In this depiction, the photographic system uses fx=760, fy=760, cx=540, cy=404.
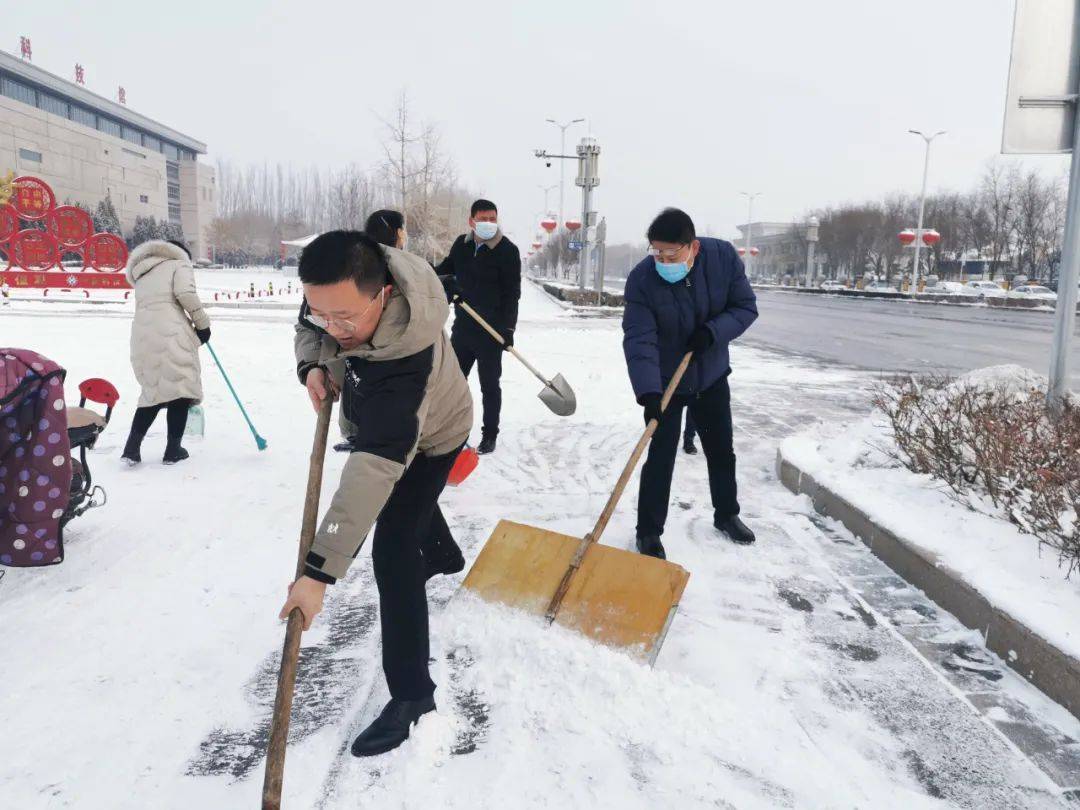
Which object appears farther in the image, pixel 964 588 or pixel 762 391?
pixel 762 391

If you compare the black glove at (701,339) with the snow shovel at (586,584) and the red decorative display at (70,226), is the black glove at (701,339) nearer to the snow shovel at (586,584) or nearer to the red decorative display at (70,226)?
the snow shovel at (586,584)

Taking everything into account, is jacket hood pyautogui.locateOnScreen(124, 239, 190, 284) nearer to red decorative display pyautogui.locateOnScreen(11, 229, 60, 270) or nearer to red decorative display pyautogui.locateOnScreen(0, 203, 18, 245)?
red decorative display pyautogui.locateOnScreen(0, 203, 18, 245)

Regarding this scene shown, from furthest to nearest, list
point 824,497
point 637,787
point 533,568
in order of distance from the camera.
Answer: point 824,497 < point 533,568 < point 637,787

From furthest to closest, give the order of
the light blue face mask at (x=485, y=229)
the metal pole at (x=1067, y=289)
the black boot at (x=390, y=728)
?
the light blue face mask at (x=485, y=229) < the metal pole at (x=1067, y=289) < the black boot at (x=390, y=728)

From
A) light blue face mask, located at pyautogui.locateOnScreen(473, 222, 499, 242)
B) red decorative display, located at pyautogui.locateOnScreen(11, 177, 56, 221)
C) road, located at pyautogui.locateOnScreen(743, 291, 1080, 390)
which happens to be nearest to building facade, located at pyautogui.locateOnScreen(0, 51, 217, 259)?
red decorative display, located at pyautogui.locateOnScreen(11, 177, 56, 221)

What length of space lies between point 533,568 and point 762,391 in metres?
6.04

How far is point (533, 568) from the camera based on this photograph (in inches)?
122

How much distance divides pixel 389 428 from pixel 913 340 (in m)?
15.7

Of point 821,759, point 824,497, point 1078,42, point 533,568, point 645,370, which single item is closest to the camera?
point 821,759

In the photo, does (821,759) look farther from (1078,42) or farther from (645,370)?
(1078,42)

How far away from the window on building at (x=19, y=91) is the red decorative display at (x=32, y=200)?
33000mm

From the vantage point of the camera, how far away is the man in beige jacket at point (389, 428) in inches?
72.9

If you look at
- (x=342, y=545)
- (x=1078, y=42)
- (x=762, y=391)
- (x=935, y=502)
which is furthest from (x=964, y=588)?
(x=762, y=391)

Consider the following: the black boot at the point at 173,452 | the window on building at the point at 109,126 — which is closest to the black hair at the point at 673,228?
the black boot at the point at 173,452
